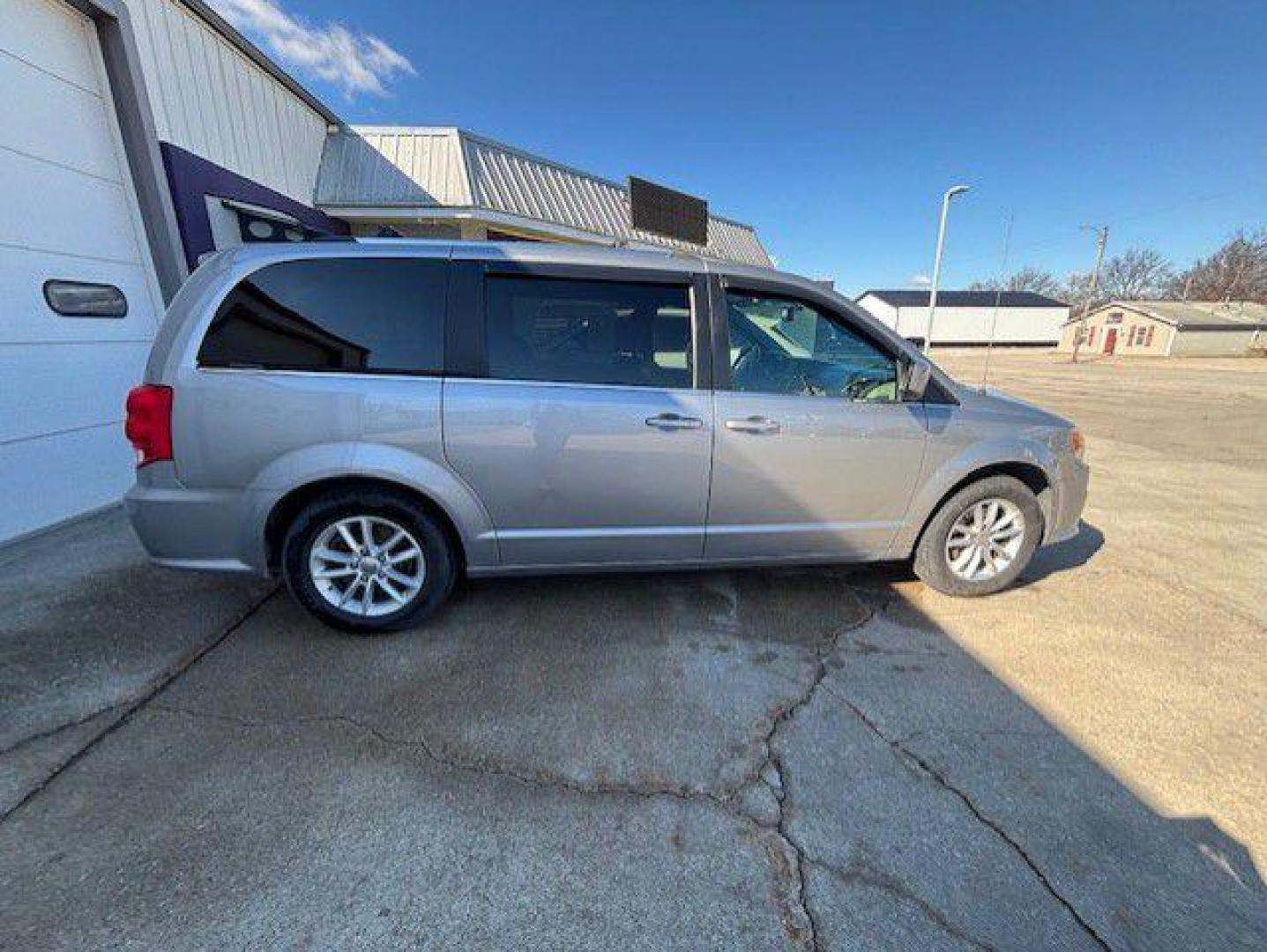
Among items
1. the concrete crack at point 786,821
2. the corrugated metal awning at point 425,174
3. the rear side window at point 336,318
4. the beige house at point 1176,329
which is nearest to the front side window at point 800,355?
the concrete crack at point 786,821

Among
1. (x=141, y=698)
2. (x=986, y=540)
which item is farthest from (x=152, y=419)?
(x=986, y=540)

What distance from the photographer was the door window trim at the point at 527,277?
2.71m

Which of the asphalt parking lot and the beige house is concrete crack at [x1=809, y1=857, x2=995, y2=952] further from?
the beige house

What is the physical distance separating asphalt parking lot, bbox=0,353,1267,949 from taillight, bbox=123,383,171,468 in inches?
40.0

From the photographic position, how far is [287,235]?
289 inches

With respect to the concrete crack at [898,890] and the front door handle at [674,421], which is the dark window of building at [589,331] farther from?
the concrete crack at [898,890]

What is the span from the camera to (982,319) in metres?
62.7

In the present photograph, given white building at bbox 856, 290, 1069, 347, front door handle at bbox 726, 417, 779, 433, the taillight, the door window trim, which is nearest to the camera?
the taillight

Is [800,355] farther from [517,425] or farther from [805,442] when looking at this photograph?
[517,425]

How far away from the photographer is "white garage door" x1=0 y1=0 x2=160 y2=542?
12.8 feet

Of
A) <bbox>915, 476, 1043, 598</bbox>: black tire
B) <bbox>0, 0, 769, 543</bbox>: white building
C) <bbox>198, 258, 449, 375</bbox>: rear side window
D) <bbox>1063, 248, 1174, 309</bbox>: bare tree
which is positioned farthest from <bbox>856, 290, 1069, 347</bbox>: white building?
<bbox>198, 258, 449, 375</bbox>: rear side window

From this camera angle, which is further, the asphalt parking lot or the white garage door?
the white garage door

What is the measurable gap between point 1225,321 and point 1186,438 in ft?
179

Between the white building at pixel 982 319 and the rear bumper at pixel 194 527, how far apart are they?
68581 millimetres
